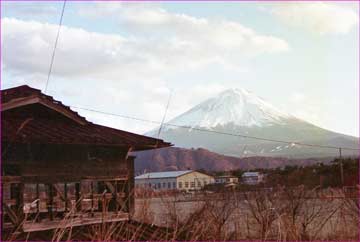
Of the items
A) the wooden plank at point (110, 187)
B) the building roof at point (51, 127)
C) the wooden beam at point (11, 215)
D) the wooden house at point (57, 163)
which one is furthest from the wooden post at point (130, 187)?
the wooden beam at point (11, 215)

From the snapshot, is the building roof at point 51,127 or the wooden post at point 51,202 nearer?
the building roof at point 51,127

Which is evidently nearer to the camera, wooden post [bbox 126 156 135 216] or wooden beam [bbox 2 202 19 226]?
wooden beam [bbox 2 202 19 226]

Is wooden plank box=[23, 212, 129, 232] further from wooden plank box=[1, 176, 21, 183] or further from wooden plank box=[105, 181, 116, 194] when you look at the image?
wooden plank box=[1, 176, 21, 183]

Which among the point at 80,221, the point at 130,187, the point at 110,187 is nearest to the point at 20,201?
the point at 80,221

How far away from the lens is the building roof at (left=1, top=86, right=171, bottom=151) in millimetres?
8430

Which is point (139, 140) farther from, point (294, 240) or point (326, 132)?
point (326, 132)

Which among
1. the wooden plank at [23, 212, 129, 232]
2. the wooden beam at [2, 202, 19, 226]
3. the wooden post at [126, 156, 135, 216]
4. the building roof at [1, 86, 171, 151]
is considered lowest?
the wooden plank at [23, 212, 129, 232]

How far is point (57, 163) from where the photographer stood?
9117 mm

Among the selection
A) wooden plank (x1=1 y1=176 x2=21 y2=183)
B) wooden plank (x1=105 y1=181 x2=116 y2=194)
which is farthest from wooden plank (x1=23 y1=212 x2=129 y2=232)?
wooden plank (x1=1 y1=176 x2=21 y2=183)

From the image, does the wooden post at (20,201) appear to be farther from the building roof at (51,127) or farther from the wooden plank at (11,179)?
the building roof at (51,127)

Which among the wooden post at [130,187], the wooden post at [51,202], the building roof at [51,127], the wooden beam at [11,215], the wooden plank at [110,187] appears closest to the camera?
the wooden beam at [11,215]

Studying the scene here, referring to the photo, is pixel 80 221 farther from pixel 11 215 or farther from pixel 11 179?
pixel 11 179

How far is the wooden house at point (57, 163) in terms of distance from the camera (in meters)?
8.46

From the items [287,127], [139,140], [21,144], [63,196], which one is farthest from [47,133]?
[287,127]
